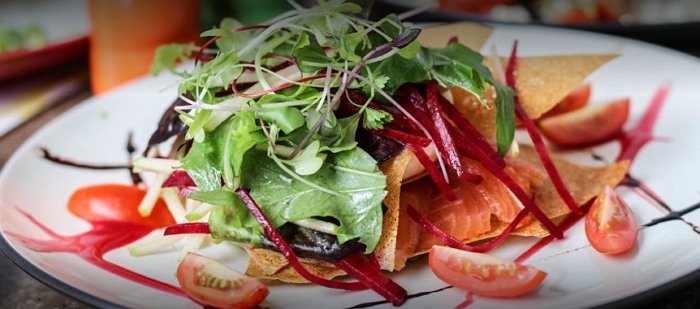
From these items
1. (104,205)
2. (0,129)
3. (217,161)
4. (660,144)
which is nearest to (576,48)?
(660,144)

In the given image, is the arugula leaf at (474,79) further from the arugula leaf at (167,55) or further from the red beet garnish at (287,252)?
the arugula leaf at (167,55)

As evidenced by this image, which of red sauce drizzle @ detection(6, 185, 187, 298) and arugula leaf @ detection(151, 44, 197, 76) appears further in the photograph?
arugula leaf @ detection(151, 44, 197, 76)

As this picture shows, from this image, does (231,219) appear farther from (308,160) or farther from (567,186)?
(567,186)

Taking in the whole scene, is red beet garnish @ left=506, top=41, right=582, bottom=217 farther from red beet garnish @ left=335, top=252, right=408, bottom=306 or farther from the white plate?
red beet garnish @ left=335, top=252, right=408, bottom=306

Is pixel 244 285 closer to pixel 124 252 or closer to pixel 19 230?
pixel 124 252

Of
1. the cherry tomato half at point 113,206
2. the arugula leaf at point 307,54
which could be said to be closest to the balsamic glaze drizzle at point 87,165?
the cherry tomato half at point 113,206

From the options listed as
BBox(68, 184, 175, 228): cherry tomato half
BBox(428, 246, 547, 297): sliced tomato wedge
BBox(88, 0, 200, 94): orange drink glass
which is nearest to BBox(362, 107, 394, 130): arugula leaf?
BBox(428, 246, 547, 297): sliced tomato wedge
